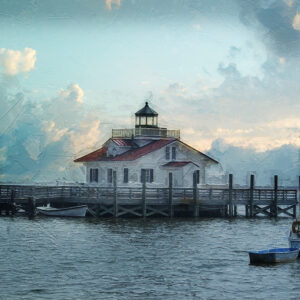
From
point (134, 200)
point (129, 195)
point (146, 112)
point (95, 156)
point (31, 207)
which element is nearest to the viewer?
point (31, 207)

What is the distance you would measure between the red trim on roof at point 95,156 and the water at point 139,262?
14746 mm

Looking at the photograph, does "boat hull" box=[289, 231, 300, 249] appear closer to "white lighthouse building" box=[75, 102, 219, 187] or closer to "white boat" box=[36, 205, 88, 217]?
"white boat" box=[36, 205, 88, 217]

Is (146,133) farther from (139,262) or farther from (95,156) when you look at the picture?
(139,262)

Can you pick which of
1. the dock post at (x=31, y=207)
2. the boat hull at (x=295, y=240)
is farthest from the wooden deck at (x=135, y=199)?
the boat hull at (x=295, y=240)

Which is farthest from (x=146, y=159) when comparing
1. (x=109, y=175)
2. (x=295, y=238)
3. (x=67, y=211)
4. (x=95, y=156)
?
(x=295, y=238)

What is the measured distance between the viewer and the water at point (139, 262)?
87.8 feet

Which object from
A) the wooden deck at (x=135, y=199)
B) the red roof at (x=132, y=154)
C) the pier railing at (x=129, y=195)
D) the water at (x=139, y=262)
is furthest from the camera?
the red roof at (x=132, y=154)

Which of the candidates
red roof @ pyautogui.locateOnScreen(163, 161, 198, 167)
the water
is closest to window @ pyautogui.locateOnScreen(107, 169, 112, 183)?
red roof @ pyautogui.locateOnScreen(163, 161, 198, 167)

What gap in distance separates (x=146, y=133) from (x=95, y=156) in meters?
5.68

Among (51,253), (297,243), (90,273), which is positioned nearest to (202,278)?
(90,273)

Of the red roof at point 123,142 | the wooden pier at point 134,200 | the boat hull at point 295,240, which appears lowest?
the boat hull at point 295,240

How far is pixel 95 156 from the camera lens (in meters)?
65.8

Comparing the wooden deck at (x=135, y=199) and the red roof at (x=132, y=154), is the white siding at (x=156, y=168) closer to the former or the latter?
the red roof at (x=132, y=154)

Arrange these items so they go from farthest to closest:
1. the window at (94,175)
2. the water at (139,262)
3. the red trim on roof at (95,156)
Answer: the red trim on roof at (95,156) → the window at (94,175) → the water at (139,262)
